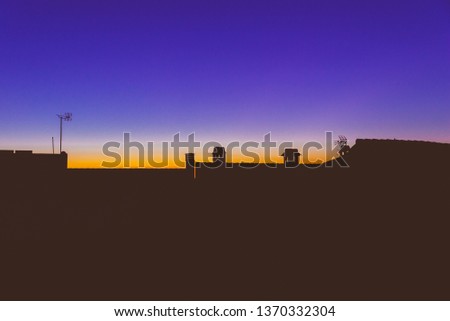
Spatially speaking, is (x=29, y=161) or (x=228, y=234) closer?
(x=228, y=234)

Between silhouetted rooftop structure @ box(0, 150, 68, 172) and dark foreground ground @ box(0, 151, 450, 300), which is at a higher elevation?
silhouetted rooftop structure @ box(0, 150, 68, 172)

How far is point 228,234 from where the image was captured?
1406 cm

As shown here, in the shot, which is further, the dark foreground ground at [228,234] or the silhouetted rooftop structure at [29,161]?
the silhouetted rooftop structure at [29,161]

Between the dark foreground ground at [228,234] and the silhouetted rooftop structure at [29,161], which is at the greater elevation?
Result: the silhouetted rooftop structure at [29,161]

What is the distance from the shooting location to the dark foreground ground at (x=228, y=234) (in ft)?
32.5

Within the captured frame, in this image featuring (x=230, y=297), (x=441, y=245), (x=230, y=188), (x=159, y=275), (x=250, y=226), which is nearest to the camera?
(x=230, y=297)

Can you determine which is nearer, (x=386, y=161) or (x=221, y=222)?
(x=386, y=161)

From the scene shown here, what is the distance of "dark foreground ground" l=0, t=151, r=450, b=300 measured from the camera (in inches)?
390

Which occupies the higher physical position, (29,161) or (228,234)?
(29,161)

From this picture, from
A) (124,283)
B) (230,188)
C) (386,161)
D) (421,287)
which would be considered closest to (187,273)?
(124,283)

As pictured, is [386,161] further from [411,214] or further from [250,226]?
[250,226]

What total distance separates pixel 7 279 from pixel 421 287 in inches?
462

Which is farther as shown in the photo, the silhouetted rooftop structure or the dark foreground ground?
the silhouetted rooftop structure

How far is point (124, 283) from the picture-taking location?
408 inches
